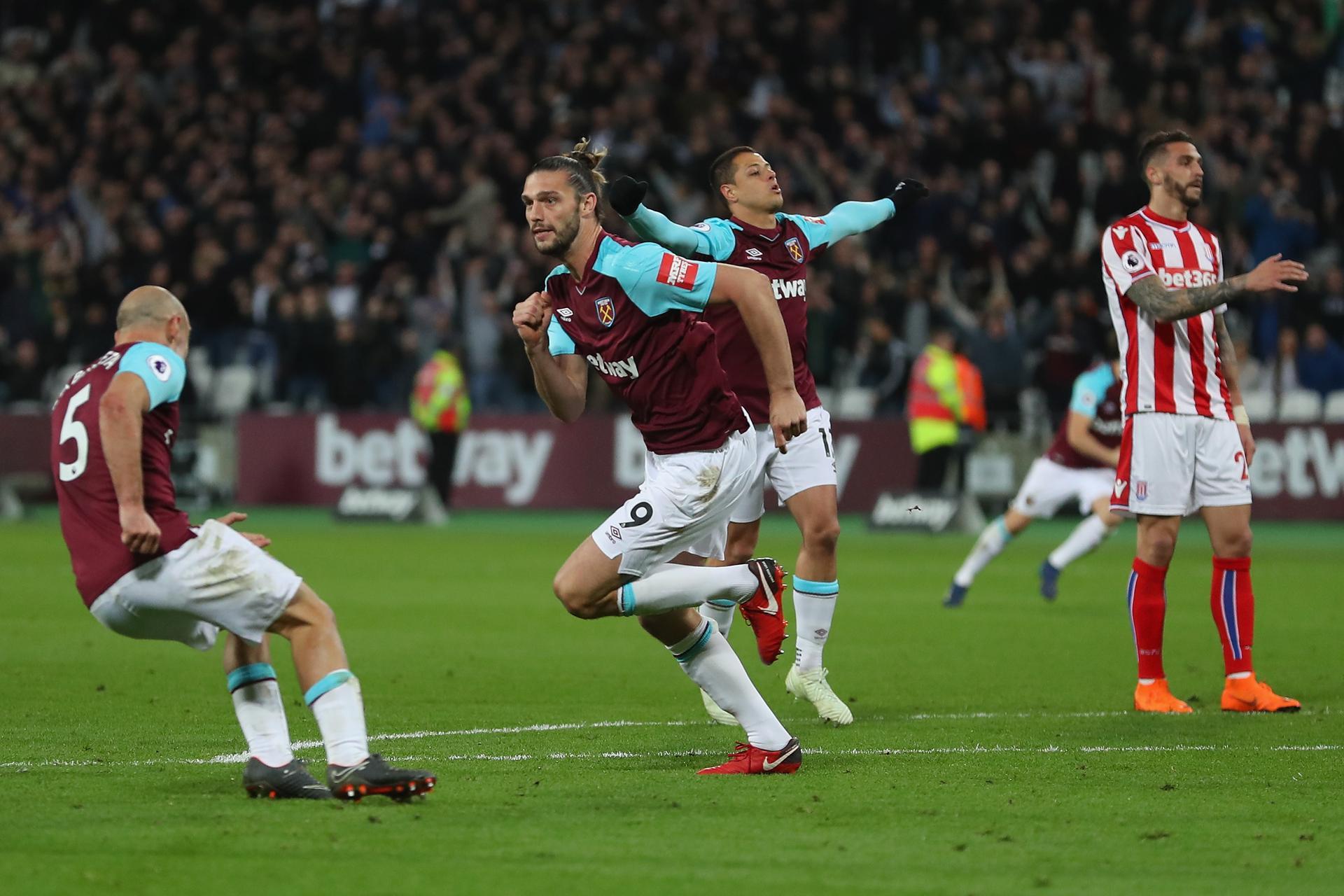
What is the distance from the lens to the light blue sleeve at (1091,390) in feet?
44.9

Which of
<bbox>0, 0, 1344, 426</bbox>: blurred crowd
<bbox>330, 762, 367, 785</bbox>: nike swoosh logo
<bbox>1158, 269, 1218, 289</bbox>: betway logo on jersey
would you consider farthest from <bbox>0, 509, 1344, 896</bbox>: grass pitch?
<bbox>0, 0, 1344, 426</bbox>: blurred crowd

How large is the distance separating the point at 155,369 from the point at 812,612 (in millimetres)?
3600

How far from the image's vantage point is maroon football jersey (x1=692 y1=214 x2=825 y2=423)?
8.67 meters

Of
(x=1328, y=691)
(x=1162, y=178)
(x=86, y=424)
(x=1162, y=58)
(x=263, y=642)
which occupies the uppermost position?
(x=1162, y=58)

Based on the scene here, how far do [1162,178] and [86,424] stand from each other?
5.28m

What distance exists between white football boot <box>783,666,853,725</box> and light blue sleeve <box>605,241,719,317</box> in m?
2.30

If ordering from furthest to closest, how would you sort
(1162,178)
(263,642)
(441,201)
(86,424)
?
1. (441,201)
2. (1162,178)
3. (263,642)
4. (86,424)

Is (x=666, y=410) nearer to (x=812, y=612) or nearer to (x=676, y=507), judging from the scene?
(x=676, y=507)

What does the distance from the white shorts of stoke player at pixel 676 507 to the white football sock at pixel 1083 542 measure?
7.40 metres

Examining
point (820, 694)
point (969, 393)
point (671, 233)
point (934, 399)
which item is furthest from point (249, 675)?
point (969, 393)

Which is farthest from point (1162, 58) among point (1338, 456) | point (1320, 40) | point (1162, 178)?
point (1162, 178)

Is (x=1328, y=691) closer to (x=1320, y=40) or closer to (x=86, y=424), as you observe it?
(x=86, y=424)

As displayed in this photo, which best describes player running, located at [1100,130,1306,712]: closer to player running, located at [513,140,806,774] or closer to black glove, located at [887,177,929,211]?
black glove, located at [887,177,929,211]

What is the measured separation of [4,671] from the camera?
994cm
